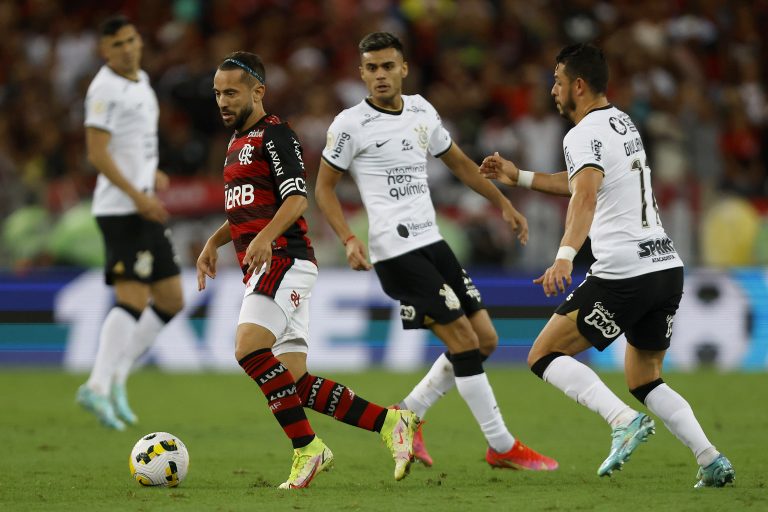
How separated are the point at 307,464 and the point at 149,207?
3607 millimetres

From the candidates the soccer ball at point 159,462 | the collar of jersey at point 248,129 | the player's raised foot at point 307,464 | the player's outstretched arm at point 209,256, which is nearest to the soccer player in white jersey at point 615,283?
the player's raised foot at point 307,464

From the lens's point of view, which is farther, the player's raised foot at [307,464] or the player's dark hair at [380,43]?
the player's dark hair at [380,43]

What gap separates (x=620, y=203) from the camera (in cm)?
686

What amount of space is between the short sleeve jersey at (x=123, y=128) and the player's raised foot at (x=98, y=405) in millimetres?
1444

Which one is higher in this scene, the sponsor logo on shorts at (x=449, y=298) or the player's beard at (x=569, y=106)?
the player's beard at (x=569, y=106)

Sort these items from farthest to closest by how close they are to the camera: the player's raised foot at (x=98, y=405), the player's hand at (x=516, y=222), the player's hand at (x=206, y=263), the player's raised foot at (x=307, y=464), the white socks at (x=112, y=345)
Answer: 1. the white socks at (x=112, y=345)
2. the player's raised foot at (x=98, y=405)
3. the player's hand at (x=516, y=222)
4. the player's hand at (x=206, y=263)
5. the player's raised foot at (x=307, y=464)

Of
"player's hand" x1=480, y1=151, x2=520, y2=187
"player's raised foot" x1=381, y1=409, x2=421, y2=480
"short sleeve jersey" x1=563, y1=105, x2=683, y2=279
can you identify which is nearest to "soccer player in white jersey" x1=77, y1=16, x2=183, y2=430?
"player's raised foot" x1=381, y1=409, x2=421, y2=480

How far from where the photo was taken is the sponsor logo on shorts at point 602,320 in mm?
6797

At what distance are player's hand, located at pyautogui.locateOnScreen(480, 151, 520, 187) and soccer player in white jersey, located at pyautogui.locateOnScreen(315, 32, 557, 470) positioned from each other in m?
0.72

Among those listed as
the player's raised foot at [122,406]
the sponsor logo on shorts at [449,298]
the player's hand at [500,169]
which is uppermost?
the player's hand at [500,169]

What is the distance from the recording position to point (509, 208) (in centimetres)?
795

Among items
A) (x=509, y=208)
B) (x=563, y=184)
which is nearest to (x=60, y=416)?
(x=509, y=208)

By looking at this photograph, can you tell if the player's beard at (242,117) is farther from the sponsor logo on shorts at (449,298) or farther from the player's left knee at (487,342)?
the player's left knee at (487,342)

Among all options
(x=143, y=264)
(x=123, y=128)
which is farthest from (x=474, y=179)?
(x=123, y=128)
